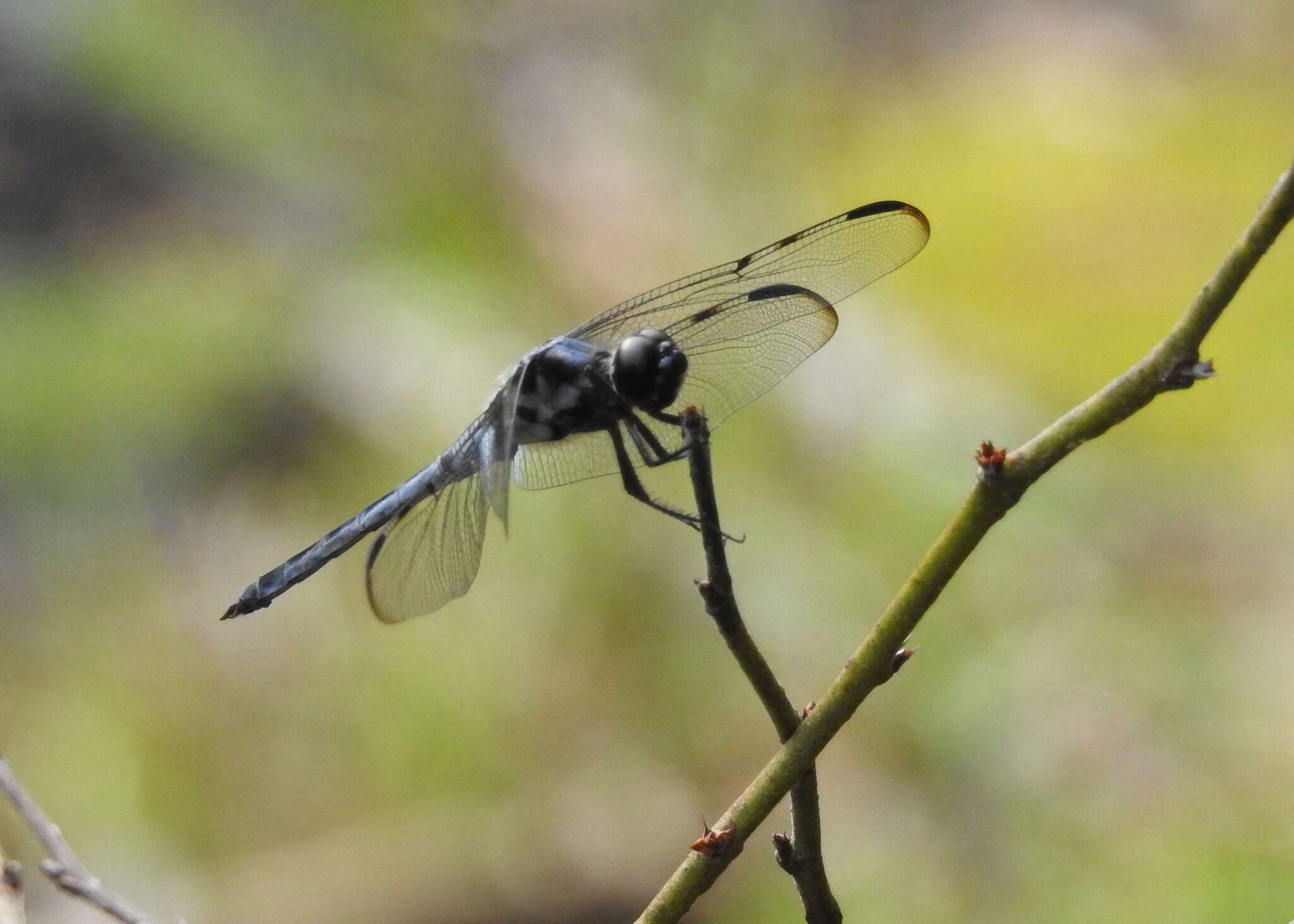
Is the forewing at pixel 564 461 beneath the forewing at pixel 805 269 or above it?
beneath

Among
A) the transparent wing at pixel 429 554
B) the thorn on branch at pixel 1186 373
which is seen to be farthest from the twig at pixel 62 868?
the thorn on branch at pixel 1186 373

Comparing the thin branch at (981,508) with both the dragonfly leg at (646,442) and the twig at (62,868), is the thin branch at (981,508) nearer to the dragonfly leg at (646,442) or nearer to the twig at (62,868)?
the twig at (62,868)

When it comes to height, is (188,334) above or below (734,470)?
above

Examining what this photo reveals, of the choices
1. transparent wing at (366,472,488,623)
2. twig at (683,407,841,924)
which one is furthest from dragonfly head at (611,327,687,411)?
twig at (683,407,841,924)

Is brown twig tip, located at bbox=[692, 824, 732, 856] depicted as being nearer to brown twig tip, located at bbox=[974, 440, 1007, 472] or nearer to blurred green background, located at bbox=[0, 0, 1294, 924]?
brown twig tip, located at bbox=[974, 440, 1007, 472]

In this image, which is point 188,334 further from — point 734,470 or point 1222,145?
point 1222,145

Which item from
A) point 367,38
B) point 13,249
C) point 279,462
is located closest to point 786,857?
point 279,462
